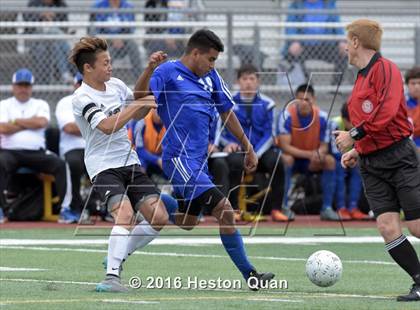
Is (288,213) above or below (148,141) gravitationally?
below

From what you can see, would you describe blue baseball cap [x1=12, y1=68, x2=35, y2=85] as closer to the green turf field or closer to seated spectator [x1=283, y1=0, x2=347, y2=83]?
the green turf field

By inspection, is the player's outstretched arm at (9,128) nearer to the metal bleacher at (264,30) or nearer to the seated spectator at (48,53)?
the metal bleacher at (264,30)

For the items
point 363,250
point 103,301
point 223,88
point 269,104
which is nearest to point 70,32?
point 269,104

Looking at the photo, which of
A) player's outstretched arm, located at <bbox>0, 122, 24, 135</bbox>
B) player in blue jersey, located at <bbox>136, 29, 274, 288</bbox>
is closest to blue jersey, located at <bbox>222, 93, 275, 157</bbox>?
player's outstretched arm, located at <bbox>0, 122, 24, 135</bbox>

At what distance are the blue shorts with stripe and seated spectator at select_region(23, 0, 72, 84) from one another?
861 centimetres

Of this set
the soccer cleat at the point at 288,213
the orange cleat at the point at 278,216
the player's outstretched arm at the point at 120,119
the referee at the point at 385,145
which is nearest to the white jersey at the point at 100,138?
the player's outstretched arm at the point at 120,119

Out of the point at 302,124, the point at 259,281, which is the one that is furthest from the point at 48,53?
the point at 259,281

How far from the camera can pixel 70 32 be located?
18125mm

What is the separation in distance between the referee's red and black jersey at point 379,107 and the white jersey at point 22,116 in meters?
8.61

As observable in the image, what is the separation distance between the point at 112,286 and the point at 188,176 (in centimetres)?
112

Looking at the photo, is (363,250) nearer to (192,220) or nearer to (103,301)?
(192,220)

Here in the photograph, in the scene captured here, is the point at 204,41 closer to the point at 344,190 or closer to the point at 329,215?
the point at 329,215

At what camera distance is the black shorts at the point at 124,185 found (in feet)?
30.3

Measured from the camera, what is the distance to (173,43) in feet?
58.7
